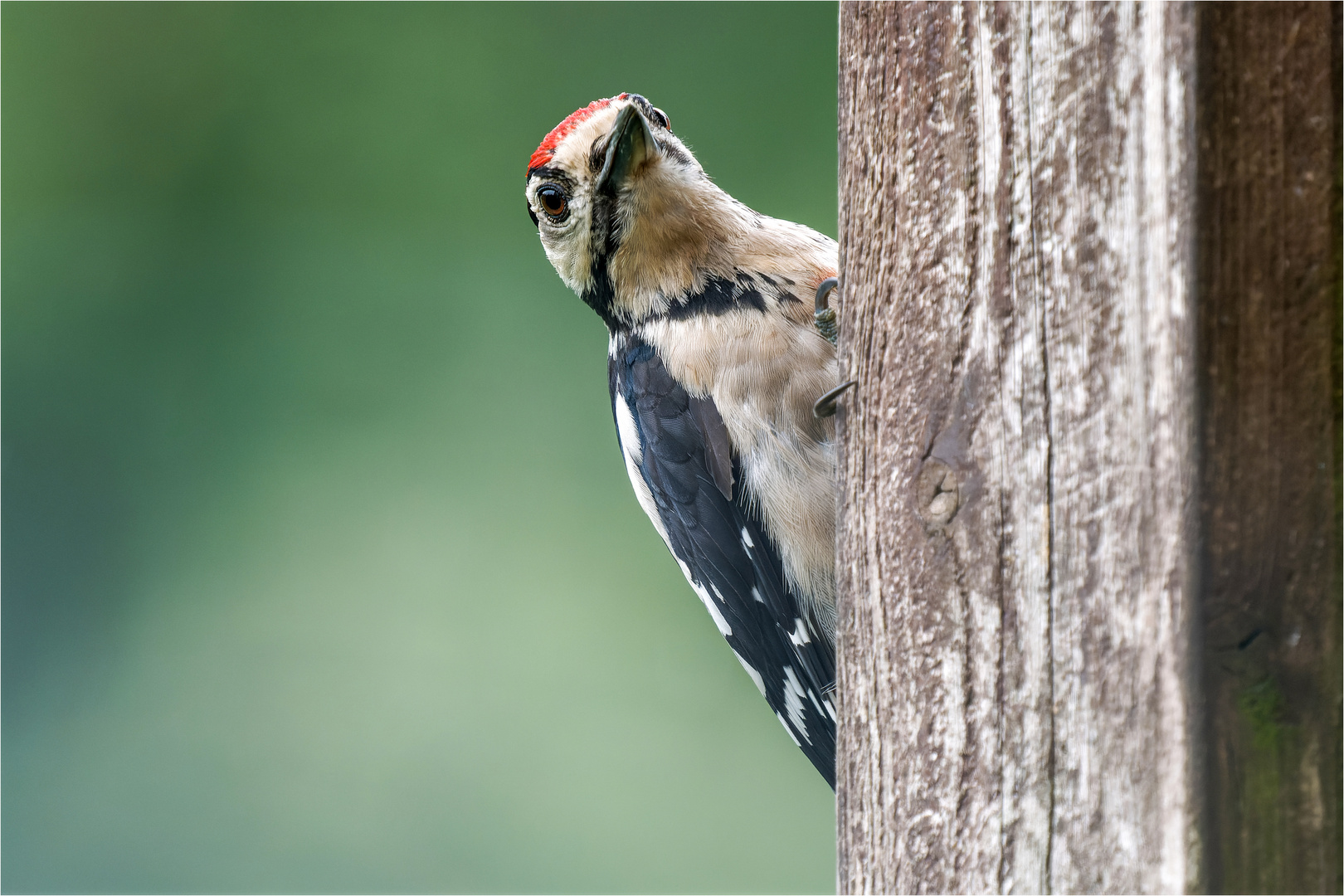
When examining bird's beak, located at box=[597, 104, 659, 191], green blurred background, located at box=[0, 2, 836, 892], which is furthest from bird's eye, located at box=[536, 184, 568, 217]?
green blurred background, located at box=[0, 2, 836, 892]

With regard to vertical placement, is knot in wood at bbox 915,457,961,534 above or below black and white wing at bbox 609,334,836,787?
below

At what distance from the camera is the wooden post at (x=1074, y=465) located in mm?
627

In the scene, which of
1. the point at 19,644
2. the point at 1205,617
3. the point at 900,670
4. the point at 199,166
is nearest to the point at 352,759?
the point at 19,644

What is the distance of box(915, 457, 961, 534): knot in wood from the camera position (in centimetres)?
80

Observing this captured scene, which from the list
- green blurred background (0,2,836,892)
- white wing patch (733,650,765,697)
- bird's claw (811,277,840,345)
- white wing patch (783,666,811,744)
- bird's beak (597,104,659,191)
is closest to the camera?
bird's claw (811,277,840,345)

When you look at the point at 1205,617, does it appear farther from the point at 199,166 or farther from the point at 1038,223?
the point at 199,166

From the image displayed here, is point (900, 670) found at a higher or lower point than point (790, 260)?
lower

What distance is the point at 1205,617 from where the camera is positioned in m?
0.63

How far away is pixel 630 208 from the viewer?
5.78 feet

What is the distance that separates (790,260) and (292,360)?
10.1 ft

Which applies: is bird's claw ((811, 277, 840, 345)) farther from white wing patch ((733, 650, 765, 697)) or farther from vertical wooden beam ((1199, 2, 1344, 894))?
vertical wooden beam ((1199, 2, 1344, 894))

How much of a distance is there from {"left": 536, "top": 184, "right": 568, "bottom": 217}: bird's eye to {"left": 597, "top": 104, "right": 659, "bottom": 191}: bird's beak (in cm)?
12

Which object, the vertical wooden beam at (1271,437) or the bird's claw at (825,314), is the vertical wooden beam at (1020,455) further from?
the bird's claw at (825,314)

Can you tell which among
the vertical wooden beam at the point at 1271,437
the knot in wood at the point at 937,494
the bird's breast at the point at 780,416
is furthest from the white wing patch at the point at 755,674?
the vertical wooden beam at the point at 1271,437
